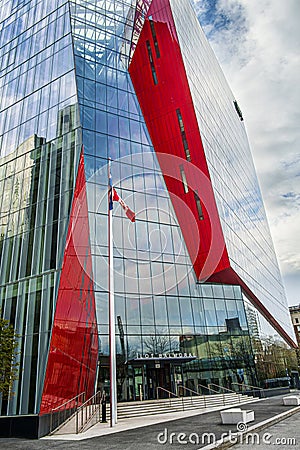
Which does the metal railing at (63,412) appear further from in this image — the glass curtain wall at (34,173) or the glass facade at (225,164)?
the glass facade at (225,164)

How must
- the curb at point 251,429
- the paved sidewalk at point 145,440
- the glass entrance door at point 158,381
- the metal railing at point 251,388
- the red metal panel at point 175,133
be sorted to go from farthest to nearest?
1. the red metal panel at point 175,133
2. the metal railing at point 251,388
3. the glass entrance door at point 158,381
4. the paved sidewalk at point 145,440
5. the curb at point 251,429

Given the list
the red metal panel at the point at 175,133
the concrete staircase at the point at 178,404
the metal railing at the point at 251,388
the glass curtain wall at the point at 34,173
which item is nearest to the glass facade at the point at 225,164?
the red metal panel at the point at 175,133

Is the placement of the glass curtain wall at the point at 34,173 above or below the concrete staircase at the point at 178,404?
above

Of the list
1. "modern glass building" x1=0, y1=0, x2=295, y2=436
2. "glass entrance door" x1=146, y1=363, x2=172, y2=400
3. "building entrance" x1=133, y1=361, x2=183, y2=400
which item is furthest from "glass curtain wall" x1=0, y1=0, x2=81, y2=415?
"glass entrance door" x1=146, y1=363, x2=172, y2=400

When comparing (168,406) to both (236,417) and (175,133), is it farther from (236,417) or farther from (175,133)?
(175,133)

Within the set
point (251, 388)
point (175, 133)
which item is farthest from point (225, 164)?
point (251, 388)

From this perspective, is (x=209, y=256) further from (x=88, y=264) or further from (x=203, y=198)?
(x=88, y=264)

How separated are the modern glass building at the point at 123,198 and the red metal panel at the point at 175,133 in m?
0.11

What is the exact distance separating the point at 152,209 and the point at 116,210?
375 cm

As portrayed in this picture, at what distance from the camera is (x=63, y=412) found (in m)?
18.0

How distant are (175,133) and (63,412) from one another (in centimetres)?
2418

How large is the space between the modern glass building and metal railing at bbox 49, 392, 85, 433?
59cm

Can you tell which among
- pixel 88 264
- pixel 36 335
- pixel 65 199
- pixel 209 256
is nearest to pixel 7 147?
pixel 65 199

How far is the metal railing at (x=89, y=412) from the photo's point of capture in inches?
668
